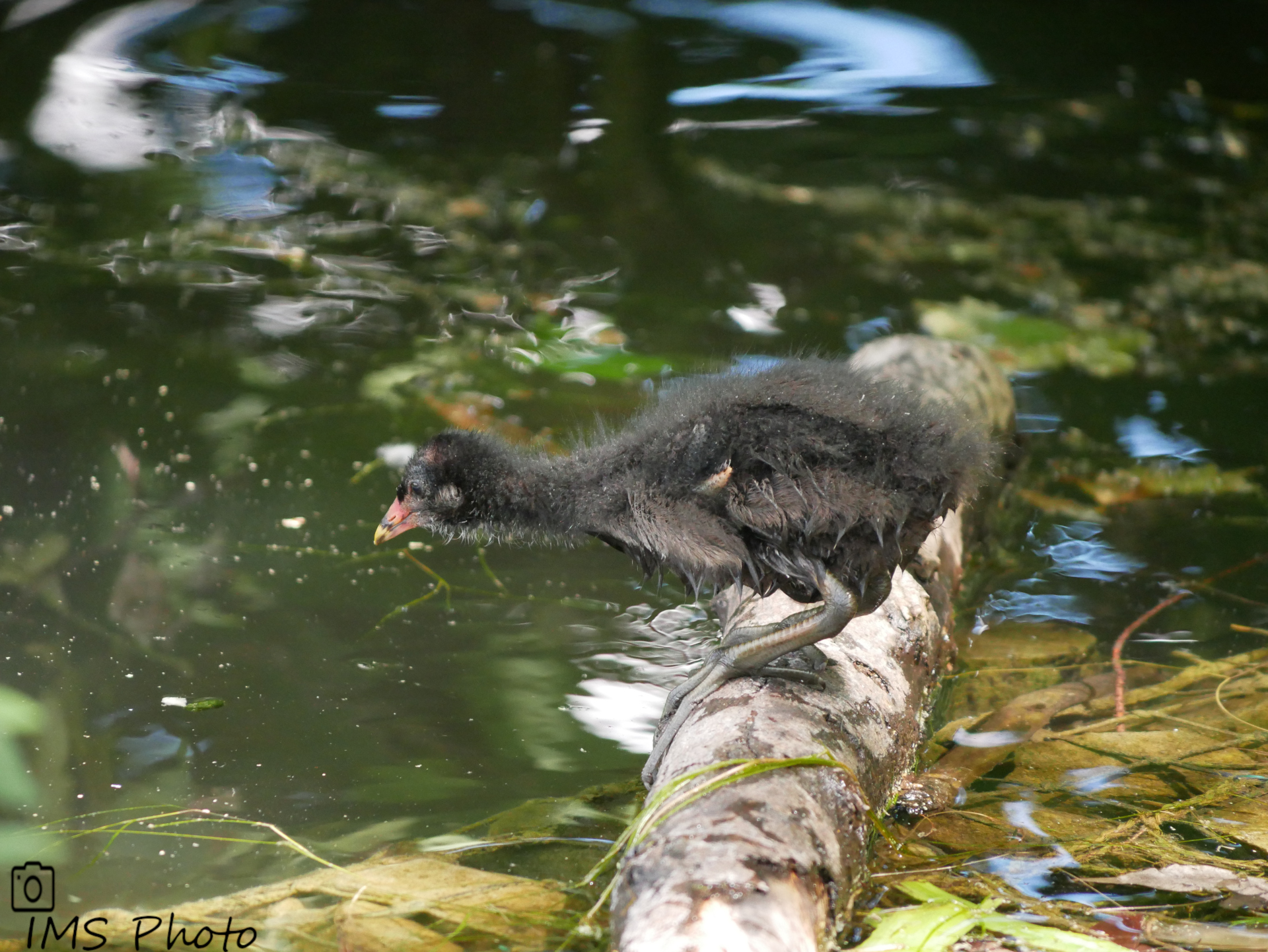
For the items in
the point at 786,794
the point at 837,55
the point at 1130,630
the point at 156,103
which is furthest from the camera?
the point at 837,55

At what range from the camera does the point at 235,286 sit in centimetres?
648

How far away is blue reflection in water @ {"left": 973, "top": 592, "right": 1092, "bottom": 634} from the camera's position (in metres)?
4.23

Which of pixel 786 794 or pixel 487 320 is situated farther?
pixel 487 320

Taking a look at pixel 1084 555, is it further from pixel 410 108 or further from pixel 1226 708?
pixel 410 108

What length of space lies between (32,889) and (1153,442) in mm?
4715

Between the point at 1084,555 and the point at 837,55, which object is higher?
the point at 837,55

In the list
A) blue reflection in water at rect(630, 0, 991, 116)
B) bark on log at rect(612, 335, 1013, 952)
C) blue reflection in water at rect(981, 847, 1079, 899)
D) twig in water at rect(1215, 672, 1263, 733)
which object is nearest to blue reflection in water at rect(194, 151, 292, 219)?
blue reflection in water at rect(630, 0, 991, 116)

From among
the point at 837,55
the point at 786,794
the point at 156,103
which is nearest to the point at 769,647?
the point at 786,794

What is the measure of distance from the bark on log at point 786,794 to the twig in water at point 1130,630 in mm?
527

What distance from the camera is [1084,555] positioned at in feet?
15.3

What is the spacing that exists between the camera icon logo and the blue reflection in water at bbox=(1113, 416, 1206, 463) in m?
4.49

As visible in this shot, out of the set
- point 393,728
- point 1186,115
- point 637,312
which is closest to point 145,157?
point 637,312

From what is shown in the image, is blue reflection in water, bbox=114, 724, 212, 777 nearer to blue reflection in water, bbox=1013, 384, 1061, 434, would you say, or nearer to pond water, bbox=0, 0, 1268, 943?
pond water, bbox=0, 0, 1268, 943

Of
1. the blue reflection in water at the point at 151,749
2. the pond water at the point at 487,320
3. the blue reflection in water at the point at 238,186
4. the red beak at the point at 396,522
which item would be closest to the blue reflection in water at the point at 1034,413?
the pond water at the point at 487,320
